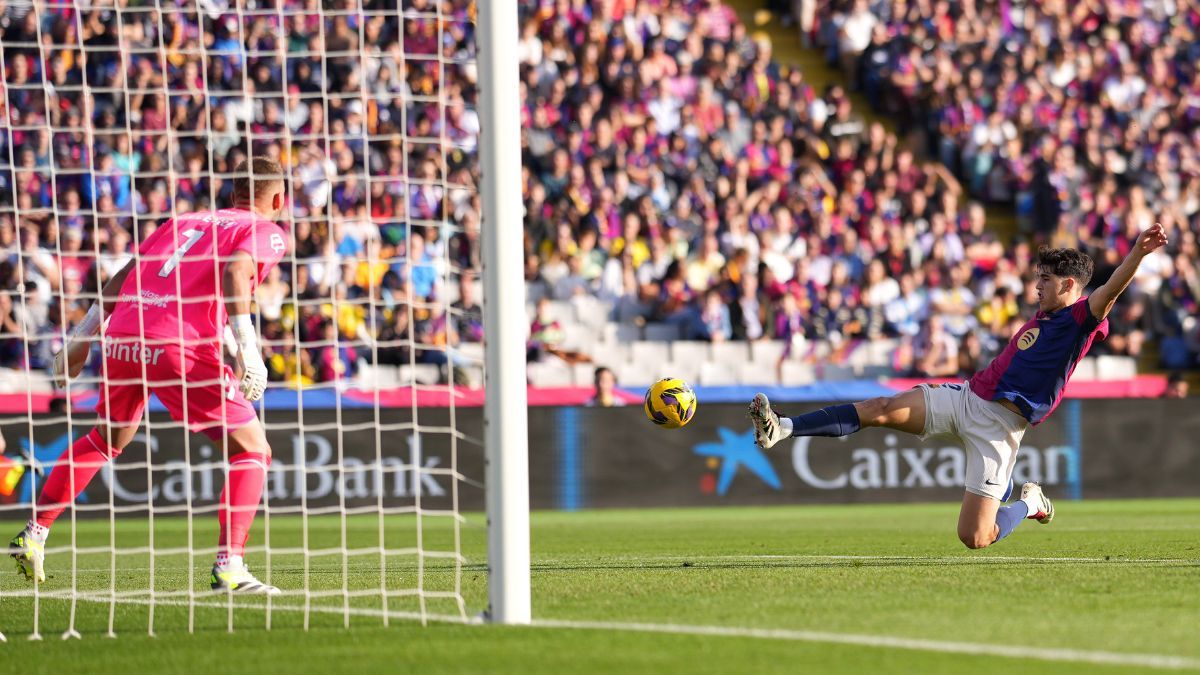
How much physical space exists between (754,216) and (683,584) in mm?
13831

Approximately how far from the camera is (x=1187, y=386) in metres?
21.6

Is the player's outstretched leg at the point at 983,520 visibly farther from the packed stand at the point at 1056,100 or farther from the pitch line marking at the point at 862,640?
the packed stand at the point at 1056,100

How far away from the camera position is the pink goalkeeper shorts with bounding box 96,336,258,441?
855 cm

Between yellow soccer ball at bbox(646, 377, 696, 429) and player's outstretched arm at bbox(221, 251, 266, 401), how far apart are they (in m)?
3.23

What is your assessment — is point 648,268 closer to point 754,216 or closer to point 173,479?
point 754,216

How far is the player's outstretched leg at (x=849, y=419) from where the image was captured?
9632 millimetres

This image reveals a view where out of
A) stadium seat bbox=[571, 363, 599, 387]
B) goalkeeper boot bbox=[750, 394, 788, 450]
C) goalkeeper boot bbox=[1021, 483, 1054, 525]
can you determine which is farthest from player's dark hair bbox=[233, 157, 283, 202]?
stadium seat bbox=[571, 363, 599, 387]

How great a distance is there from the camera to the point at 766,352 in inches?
803

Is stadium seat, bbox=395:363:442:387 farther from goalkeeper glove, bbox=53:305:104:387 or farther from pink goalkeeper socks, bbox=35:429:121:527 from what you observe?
goalkeeper glove, bbox=53:305:104:387

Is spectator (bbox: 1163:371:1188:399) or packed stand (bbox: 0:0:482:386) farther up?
packed stand (bbox: 0:0:482:386)

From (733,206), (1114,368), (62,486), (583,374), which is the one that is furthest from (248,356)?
(1114,368)

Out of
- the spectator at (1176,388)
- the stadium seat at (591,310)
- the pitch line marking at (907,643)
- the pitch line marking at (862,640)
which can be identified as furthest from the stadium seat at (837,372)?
the pitch line marking at (907,643)

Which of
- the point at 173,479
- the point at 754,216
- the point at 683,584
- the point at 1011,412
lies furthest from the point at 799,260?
the point at 683,584

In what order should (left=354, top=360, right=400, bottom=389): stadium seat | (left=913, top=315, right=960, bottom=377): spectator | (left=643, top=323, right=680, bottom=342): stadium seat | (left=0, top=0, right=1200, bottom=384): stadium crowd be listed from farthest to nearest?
(left=643, top=323, right=680, bottom=342): stadium seat, (left=913, top=315, right=960, bottom=377): spectator, (left=354, top=360, right=400, bottom=389): stadium seat, (left=0, top=0, right=1200, bottom=384): stadium crowd
